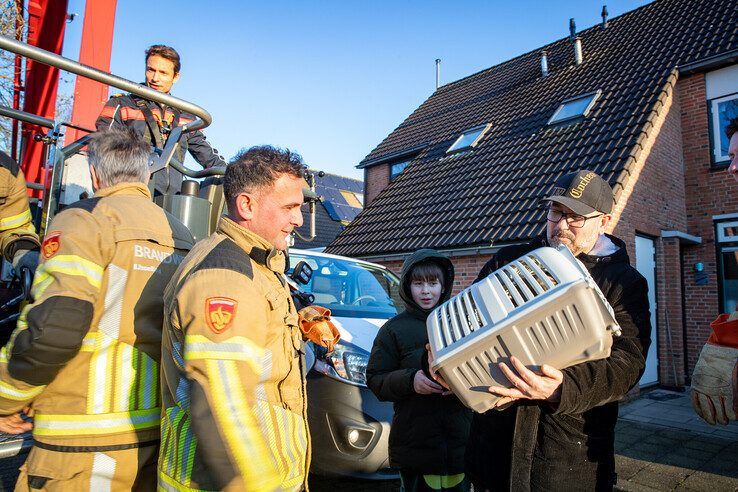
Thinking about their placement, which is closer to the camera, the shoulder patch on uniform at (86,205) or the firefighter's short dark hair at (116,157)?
the shoulder patch on uniform at (86,205)

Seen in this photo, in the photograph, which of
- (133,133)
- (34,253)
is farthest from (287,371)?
(34,253)

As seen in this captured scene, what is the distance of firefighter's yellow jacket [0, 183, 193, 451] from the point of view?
1593 mm

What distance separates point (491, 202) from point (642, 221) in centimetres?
265

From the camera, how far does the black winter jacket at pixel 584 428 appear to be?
6.28ft

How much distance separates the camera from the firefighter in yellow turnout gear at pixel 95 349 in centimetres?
160

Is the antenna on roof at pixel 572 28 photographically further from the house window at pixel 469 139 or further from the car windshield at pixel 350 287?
the car windshield at pixel 350 287

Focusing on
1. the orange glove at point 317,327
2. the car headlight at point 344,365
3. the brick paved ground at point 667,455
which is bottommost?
the brick paved ground at point 667,455

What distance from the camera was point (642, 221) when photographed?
8.55m

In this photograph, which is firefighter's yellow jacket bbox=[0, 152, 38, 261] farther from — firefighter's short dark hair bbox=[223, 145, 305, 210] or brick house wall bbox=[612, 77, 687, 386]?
brick house wall bbox=[612, 77, 687, 386]

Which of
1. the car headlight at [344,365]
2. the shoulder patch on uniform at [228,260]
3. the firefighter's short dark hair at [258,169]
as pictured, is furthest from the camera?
the car headlight at [344,365]

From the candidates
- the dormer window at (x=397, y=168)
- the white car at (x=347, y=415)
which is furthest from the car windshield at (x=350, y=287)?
the dormer window at (x=397, y=168)

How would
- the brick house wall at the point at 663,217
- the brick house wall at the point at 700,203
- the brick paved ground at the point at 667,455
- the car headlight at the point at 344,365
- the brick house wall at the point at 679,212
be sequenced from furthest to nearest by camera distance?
the brick house wall at the point at 700,203, the brick house wall at the point at 679,212, the brick house wall at the point at 663,217, the brick paved ground at the point at 667,455, the car headlight at the point at 344,365

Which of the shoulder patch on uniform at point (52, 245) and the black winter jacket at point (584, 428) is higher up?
the shoulder patch on uniform at point (52, 245)

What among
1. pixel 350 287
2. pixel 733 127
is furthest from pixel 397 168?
pixel 733 127
